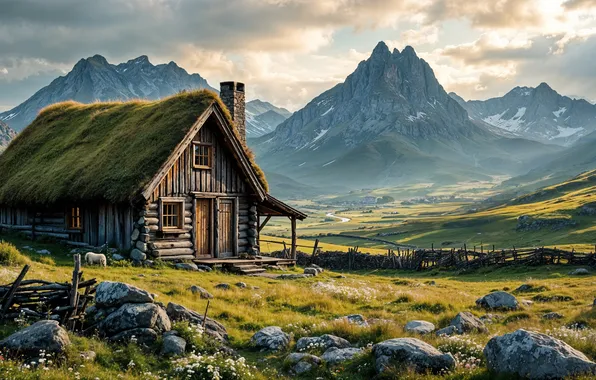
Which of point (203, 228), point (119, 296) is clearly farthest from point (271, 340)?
point (203, 228)

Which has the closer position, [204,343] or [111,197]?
[204,343]

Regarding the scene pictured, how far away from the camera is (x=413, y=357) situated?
12.9 m

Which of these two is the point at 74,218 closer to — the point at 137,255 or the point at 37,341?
the point at 137,255

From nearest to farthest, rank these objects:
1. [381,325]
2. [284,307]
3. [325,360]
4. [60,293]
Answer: [325,360] → [60,293] → [381,325] → [284,307]

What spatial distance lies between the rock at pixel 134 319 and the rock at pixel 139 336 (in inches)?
6.9

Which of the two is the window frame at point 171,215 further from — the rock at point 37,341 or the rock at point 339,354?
the rock at point 339,354

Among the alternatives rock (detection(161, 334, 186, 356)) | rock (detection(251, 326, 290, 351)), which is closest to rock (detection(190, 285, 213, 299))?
rock (detection(251, 326, 290, 351))

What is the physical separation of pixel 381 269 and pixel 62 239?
3005 centimetres

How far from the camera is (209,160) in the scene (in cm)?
3416

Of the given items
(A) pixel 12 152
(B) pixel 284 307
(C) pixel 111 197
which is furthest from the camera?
(A) pixel 12 152

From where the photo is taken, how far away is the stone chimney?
124 feet

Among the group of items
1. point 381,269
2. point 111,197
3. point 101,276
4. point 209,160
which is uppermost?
point 209,160

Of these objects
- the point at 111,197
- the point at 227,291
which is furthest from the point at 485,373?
the point at 111,197

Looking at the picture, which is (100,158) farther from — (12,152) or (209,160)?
(12,152)
